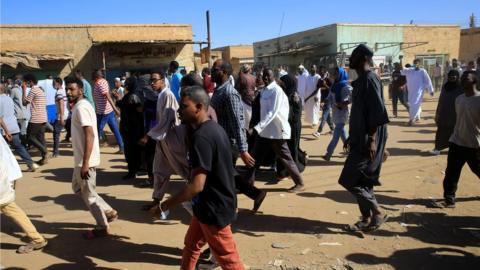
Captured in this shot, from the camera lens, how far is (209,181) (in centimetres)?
272

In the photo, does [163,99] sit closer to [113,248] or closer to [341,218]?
[113,248]

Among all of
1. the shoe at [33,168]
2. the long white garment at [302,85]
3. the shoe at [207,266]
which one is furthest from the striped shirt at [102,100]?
the long white garment at [302,85]

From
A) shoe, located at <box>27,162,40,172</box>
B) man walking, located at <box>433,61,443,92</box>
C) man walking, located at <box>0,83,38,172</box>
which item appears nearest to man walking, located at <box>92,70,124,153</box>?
shoe, located at <box>27,162,40,172</box>

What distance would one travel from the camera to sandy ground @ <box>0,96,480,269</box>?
12.4 ft

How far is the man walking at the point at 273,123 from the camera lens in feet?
17.3

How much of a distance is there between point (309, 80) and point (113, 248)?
9.57 metres

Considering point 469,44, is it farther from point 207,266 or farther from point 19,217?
point 19,217

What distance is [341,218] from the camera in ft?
15.5

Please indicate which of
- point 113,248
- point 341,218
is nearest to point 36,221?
point 113,248

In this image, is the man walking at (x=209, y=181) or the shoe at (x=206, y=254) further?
the shoe at (x=206, y=254)

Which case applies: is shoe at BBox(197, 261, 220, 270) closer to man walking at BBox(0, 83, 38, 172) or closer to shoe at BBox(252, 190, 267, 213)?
shoe at BBox(252, 190, 267, 213)

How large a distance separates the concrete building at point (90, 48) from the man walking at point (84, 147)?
1462 centimetres

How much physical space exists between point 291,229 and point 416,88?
29.6 ft

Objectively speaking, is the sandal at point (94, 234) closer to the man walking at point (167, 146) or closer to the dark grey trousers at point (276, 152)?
the man walking at point (167, 146)
